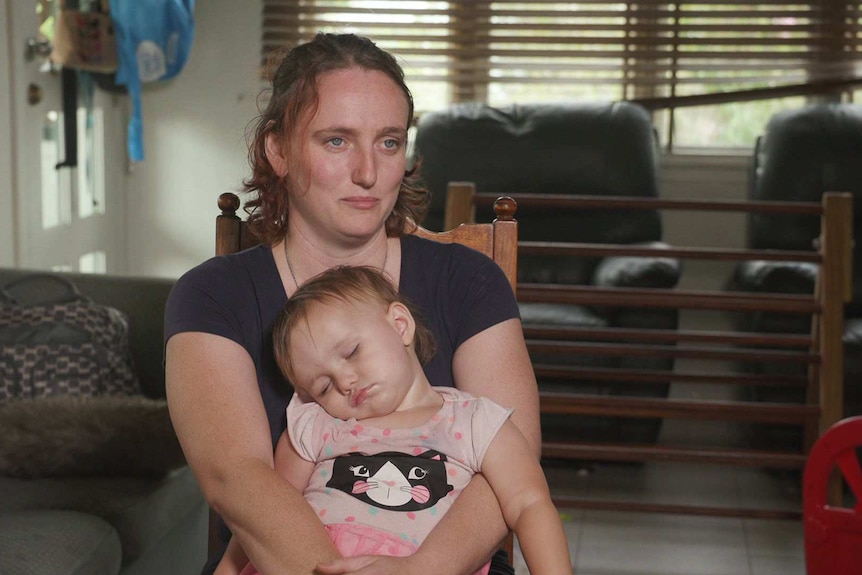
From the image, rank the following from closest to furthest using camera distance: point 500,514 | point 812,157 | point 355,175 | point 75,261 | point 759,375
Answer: point 500,514
point 355,175
point 759,375
point 812,157
point 75,261

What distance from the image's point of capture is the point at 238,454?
1.41 m

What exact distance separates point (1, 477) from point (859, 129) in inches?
123

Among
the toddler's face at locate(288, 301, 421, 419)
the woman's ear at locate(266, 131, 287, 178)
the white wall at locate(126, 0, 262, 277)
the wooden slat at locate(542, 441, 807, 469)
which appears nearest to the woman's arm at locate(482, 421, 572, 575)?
the toddler's face at locate(288, 301, 421, 419)

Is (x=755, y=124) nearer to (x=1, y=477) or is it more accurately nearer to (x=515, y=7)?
(x=515, y=7)

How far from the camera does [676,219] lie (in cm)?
465

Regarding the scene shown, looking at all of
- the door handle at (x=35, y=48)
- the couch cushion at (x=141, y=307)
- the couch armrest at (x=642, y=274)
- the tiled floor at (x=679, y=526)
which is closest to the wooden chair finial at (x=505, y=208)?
the couch cushion at (x=141, y=307)

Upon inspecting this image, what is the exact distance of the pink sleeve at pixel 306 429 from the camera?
57.2 inches

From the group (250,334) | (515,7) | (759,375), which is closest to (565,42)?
(515,7)

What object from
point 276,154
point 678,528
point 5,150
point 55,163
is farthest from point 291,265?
point 55,163

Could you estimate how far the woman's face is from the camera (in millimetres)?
1539

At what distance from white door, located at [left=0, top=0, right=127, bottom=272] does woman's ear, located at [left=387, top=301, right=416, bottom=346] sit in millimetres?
2593

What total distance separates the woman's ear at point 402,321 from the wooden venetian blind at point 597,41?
326cm

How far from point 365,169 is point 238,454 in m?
0.41

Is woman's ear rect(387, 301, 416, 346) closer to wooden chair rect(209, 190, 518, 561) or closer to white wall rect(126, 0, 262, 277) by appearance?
wooden chair rect(209, 190, 518, 561)
